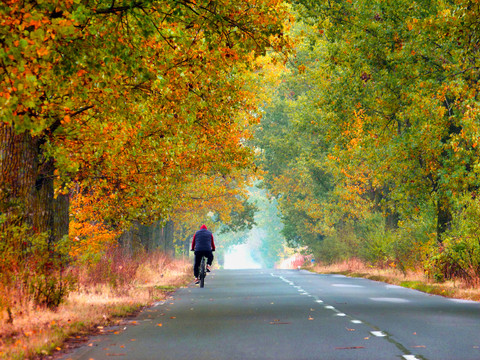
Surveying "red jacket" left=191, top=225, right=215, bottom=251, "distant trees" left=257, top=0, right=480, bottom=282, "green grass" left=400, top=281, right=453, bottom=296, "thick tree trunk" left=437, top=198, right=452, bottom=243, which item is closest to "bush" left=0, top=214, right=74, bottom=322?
"distant trees" left=257, top=0, right=480, bottom=282

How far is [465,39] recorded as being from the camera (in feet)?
56.7

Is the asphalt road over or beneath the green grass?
beneath

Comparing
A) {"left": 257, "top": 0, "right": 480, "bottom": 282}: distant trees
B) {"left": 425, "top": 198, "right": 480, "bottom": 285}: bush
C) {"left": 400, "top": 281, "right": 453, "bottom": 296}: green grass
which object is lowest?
{"left": 400, "top": 281, "right": 453, "bottom": 296}: green grass

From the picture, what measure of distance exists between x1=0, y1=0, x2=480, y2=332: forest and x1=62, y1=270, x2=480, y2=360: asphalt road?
220cm

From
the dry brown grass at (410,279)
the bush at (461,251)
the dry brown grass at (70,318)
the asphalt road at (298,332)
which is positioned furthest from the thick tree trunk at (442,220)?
the dry brown grass at (70,318)

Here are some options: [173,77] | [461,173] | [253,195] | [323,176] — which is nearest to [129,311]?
[173,77]

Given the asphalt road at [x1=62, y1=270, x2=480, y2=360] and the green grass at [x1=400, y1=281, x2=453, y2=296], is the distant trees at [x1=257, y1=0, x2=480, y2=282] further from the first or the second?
the asphalt road at [x1=62, y1=270, x2=480, y2=360]

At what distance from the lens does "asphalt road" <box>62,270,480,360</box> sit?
9703mm

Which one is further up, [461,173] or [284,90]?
[284,90]

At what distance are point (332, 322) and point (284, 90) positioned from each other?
43.5 m

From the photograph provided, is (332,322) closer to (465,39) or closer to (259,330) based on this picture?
(259,330)

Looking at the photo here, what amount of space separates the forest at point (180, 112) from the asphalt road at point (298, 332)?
2.20 meters

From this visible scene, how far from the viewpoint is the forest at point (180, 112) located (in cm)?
1069

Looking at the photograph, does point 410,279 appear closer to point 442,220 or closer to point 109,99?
point 442,220
